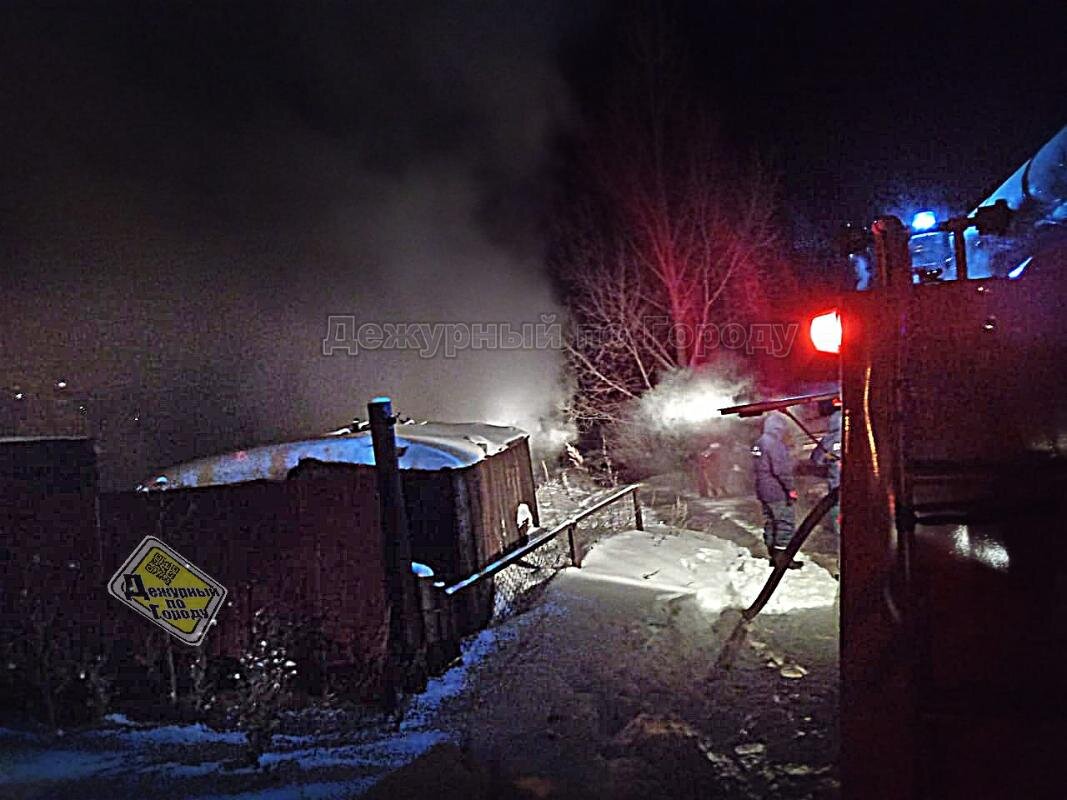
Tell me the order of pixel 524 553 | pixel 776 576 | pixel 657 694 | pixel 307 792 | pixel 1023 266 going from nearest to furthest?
pixel 1023 266 < pixel 307 792 < pixel 776 576 < pixel 657 694 < pixel 524 553

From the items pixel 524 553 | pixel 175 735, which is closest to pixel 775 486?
pixel 524 553

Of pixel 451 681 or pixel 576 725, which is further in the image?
pixel 451 681

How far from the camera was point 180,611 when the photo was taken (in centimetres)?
500

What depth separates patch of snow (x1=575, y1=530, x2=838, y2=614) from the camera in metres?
6.70

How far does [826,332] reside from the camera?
3012mm

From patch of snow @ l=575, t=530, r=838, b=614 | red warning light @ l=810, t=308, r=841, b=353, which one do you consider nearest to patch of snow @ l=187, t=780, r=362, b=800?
red warning light @ l=810, t=308, r=841, b=353

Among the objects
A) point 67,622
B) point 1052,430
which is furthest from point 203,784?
point 1052,430

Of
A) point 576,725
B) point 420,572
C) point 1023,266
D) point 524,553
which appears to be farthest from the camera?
point 524,553

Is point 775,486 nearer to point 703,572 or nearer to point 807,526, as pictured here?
point 703,572

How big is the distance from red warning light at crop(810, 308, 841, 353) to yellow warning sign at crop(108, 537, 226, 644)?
4101 millimetres

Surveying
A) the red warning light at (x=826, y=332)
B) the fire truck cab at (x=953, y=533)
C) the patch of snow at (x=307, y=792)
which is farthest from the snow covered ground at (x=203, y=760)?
the red warning light at (x=826, y=332)

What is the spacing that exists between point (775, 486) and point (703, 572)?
1.27 metres

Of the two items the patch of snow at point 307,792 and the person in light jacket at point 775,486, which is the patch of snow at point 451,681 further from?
the person in light jacket at point 775,486

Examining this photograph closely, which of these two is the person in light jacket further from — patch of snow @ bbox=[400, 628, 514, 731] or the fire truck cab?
the fire truck cab
